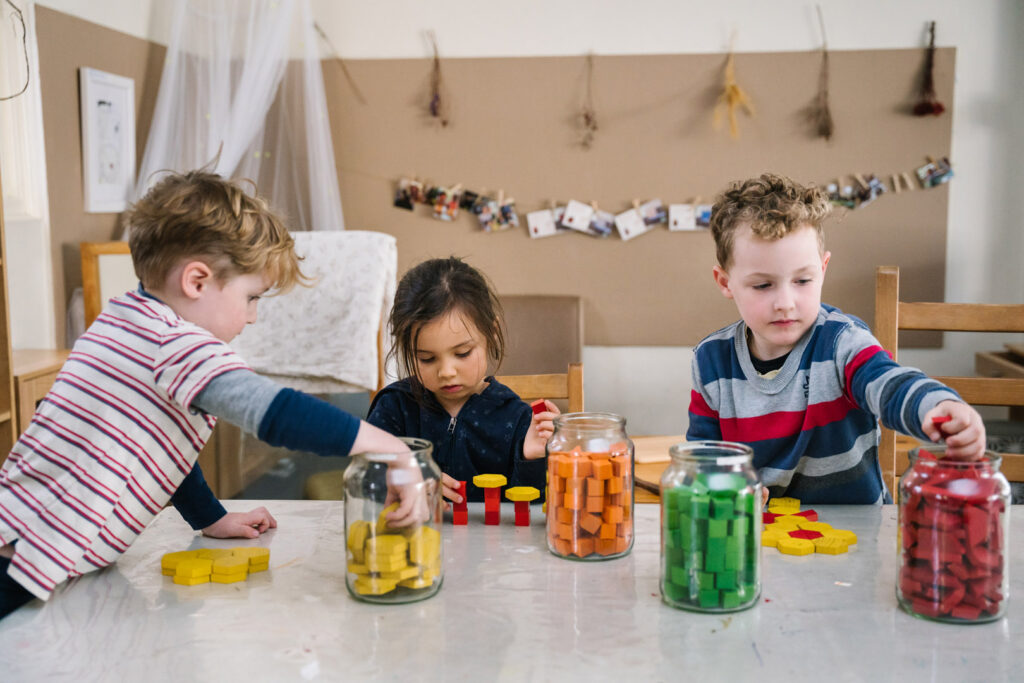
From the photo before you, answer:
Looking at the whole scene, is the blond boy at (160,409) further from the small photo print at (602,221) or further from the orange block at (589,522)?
the small photo print at (602,221)

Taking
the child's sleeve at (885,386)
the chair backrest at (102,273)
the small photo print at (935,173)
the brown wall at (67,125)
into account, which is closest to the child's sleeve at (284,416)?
the child's sleeve at (885,386)

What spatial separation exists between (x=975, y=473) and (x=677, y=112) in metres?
2.95

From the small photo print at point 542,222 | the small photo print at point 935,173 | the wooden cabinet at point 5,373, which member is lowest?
the wooden cabinet at point 5,373

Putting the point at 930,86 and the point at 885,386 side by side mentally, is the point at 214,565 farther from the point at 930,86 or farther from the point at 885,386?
the point at 930,86

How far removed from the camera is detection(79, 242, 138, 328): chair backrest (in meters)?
3.03

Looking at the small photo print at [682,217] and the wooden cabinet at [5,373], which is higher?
the small photo print at [682,217]

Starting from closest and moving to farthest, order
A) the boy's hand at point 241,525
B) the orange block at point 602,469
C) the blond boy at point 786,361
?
A: the orange block at point 602,469 → the boy's hand at point 241,525 → the blond boy at point 786,361

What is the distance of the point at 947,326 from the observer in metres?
1.63

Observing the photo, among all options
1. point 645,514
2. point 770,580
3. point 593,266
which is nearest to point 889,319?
point 645,514

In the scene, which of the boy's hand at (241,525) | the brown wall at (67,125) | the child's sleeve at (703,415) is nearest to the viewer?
the boy's hand at (241,525)

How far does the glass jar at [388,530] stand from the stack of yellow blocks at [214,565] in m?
0.14

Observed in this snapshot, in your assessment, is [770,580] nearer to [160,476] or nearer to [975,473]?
[975,473]

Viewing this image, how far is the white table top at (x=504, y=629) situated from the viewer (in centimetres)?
70

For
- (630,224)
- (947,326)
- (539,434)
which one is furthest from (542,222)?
(539,434)
